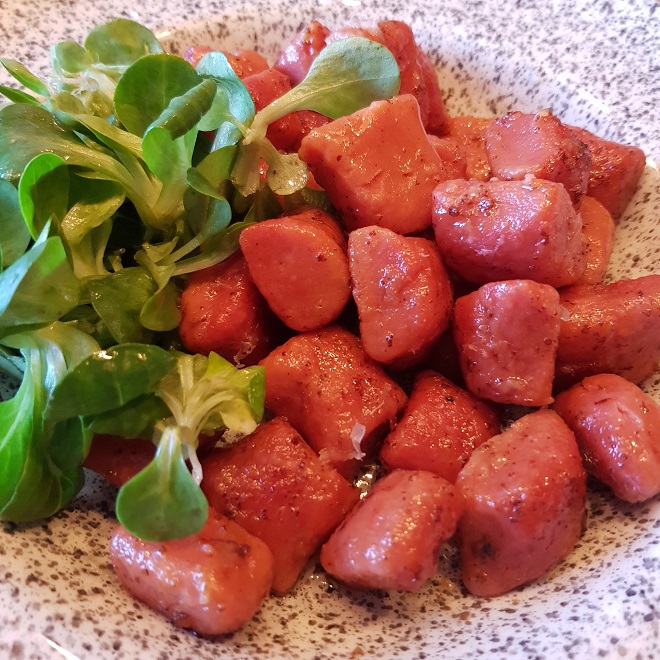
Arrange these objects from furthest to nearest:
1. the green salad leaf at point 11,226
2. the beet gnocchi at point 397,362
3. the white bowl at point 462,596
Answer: the green salad leaf at point 11,226 < the beet gnocchi at point 397,362 < the white bowl at point 462,596

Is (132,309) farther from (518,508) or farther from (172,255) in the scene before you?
(518,508)

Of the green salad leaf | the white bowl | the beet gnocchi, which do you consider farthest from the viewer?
the green salad leaf

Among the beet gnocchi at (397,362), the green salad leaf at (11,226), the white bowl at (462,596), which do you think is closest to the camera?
the white bowl at (462,596)

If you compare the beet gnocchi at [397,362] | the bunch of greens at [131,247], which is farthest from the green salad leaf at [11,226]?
the beet gnocchi at [397,362]

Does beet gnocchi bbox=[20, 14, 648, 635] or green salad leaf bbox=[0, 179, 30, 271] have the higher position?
green salad leaf bbox=[0, 179, 30, 271]

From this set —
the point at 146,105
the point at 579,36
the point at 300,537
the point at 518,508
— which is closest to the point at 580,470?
the point at 518,508

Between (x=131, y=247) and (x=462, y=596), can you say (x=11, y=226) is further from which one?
(x=462, y=596)

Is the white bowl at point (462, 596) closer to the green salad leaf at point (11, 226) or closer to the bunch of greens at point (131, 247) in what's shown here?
the bunch of greens at point (131, 247)

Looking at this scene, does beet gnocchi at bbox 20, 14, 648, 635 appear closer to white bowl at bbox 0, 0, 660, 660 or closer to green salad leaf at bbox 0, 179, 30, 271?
white bowl at bbox 0, 0, 660, 660

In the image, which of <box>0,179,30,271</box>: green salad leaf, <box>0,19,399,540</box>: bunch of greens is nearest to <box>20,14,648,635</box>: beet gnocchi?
<box>0,19,399,540</box>: bunch of greens
